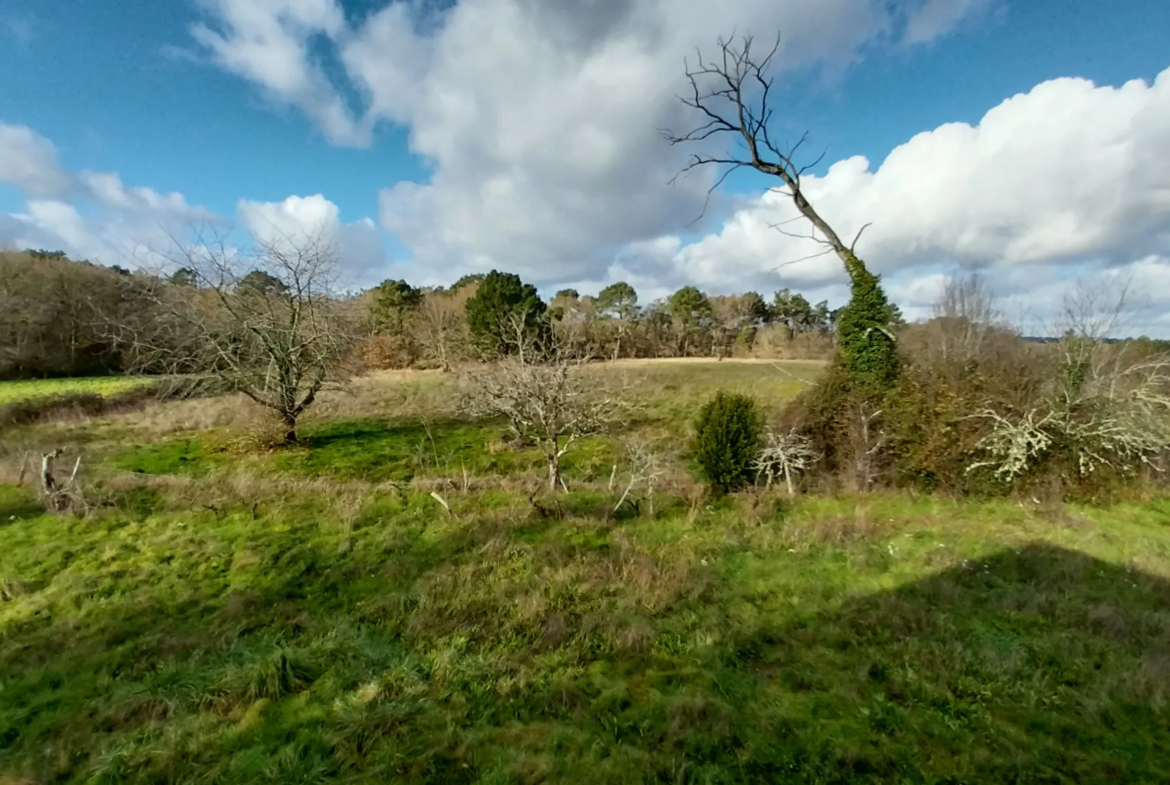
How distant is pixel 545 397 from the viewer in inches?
452

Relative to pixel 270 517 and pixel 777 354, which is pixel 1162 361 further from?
pixel 777 354

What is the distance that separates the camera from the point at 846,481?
10.4 meters

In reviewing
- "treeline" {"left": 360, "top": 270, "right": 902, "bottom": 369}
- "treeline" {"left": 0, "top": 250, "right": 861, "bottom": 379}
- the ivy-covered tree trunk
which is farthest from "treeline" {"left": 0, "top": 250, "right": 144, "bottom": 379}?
the ivy-covered tree trunk

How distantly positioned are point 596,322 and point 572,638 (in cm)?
4067

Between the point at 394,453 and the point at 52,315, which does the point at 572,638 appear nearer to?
the point at 394,453

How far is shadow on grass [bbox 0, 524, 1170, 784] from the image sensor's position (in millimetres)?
3311

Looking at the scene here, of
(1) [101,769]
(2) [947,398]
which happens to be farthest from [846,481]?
(1) [101,769]

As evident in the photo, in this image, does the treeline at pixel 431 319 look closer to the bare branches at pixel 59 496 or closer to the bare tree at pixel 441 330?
the bare tree at pixel 441 330

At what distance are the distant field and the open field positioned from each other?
17234 mm

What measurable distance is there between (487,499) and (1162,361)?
12132mm

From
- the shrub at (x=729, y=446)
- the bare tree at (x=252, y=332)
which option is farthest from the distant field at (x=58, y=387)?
the shrub at (x=729, y=446)

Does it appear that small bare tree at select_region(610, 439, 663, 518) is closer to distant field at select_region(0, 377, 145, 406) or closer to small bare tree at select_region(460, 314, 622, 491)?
small bare tree at select_region(460, 314, 622, 491)

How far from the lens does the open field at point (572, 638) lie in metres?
3.38

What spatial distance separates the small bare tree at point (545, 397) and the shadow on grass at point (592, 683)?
485 cm
